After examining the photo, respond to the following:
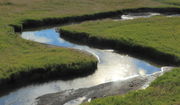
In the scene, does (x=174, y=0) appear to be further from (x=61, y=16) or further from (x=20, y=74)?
(x=20, y=74)

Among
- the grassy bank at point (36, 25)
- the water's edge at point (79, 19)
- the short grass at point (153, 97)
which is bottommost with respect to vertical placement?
the water's edge at point (79, 19)

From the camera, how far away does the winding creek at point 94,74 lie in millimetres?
24953

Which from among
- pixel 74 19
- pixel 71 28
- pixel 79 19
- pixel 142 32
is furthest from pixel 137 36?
pixel 79 19

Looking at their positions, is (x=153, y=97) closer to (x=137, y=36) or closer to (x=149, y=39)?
(x=149, y=39)

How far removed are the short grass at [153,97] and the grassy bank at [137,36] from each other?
8736mm

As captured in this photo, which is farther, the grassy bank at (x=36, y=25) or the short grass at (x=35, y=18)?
the short grass at (x=35, y=18)

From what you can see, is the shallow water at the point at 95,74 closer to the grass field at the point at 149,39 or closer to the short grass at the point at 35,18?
the short grass at the point at 35,18

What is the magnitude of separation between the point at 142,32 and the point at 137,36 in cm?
262

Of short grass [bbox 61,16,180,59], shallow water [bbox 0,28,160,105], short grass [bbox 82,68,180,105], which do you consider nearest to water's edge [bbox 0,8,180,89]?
shallow water [bbox 0,28,160,105]

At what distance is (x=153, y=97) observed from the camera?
22.5m

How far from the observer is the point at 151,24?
4909 cm

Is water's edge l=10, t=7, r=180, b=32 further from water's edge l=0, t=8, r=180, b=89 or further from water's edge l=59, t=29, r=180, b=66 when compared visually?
water's edge l=59, t=29, r=180, b=66

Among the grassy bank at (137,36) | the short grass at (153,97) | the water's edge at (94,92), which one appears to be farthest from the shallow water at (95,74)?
the short grass at (153,97)

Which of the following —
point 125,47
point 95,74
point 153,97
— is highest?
point 153,97
